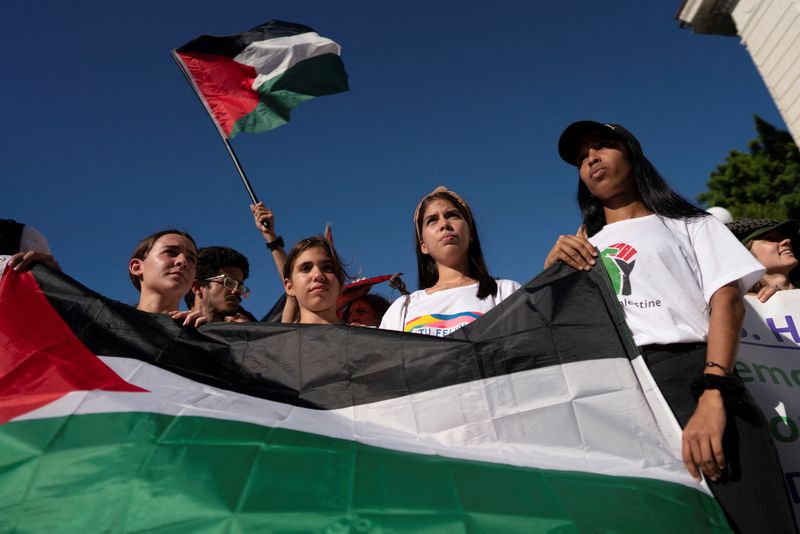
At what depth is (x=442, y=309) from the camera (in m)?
2.78

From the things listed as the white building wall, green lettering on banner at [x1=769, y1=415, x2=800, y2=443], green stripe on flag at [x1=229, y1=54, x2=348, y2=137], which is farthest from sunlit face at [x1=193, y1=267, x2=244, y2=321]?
the white building wall

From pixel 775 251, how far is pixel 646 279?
2.03 m

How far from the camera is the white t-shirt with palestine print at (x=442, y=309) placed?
8.78 ft

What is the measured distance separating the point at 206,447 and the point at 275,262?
2995 millimetres

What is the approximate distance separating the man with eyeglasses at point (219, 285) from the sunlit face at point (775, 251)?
3725 mm

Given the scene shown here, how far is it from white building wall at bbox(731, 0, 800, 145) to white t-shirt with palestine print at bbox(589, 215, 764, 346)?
1051 cm

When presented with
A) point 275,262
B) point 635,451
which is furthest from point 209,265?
point 635,451

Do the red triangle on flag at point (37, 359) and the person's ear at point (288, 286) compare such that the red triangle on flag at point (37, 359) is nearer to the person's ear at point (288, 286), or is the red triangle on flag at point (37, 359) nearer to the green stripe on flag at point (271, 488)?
the green stripe on flag at point (271, 488)

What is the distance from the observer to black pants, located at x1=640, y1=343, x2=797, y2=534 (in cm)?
151

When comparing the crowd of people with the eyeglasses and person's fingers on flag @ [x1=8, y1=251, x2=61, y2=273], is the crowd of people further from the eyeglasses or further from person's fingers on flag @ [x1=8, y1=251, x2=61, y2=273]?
the eyeglasses

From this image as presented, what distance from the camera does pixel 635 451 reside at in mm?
1718

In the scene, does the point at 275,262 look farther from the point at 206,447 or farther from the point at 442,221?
the point at 206,447

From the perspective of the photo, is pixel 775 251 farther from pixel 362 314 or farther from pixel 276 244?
pixel 276 244

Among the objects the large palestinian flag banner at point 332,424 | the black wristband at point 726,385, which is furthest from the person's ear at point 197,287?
the black wristband at point 726,385
